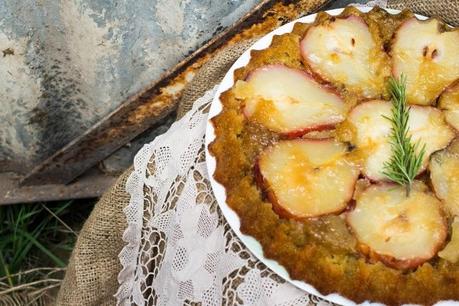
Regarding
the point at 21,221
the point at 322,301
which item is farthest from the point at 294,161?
the point at 21,221

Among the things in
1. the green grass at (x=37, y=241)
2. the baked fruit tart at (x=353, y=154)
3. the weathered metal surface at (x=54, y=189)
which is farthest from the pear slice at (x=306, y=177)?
the green grass at (x=37, y=241)

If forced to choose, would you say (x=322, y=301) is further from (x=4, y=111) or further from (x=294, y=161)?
(x=4, y=111)

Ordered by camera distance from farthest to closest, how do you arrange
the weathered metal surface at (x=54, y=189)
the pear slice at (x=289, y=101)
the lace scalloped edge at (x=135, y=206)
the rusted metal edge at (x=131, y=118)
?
the weathered metal surface at (x=54, y=189) → the rusted metal edge at (x=131, y=118) → the lace scalloped edge at (x=135, y=206) → the pear slice at (x=289, y=101)

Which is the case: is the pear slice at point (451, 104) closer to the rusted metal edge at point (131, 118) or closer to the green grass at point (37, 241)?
the rusted metal edge at point (131, 118)

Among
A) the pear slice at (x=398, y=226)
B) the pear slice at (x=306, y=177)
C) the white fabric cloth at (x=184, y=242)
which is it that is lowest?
the white fabric cloth at (x=184, y=242)

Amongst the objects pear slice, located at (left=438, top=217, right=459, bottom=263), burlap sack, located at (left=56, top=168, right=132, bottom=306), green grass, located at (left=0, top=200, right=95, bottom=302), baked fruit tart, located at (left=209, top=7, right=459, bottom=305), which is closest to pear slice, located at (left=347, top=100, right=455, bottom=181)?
baked fruit tart, located at (left=209, top=7, right=459, bottom=305)

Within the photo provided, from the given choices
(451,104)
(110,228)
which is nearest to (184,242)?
(110,228)
